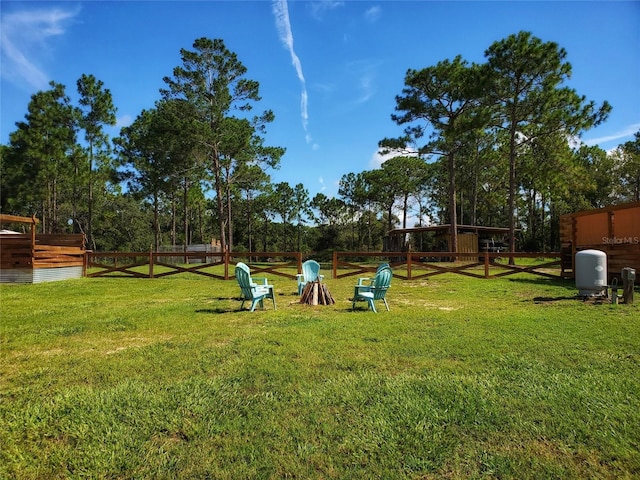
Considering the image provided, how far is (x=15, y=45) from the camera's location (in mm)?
4633

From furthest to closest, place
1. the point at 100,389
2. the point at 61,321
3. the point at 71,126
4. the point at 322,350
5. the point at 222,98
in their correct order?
the point at 71,126 < the point at 222,98 < the point at 61,321 < the point at 322,350 < the point at 100,389

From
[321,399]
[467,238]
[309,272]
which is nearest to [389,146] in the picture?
[467,238]

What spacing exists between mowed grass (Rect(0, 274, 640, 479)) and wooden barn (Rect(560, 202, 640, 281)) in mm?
6437

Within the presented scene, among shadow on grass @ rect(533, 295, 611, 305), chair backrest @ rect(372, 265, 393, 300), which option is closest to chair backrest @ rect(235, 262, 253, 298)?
chair backrest @ rect(372, 265, 393, 300)

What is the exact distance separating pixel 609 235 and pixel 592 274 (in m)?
5.17

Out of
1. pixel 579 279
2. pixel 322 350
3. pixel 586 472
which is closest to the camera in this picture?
pixel 586 472

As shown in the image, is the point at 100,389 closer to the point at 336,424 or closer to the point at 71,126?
the point at 336,424

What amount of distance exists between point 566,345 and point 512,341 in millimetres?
542

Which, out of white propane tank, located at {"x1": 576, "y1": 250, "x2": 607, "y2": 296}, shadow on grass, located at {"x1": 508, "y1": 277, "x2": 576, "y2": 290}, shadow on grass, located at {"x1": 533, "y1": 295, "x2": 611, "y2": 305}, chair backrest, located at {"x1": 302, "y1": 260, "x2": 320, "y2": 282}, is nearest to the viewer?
shadow on grass, located at {"x1": 533, "y1": 295, "x2": 611, "y2": 305}

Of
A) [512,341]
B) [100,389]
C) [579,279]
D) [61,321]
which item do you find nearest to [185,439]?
[100,389]

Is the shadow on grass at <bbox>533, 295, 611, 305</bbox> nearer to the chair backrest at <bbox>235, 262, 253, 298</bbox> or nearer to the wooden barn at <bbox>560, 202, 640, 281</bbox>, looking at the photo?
the wooden barn at <bbox>560, 202, 640, 281</bbox>

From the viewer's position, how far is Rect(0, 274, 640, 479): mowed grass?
2.18m

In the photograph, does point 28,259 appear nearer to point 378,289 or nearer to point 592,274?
point 378,289

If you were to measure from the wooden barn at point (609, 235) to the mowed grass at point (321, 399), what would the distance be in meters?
6.44
